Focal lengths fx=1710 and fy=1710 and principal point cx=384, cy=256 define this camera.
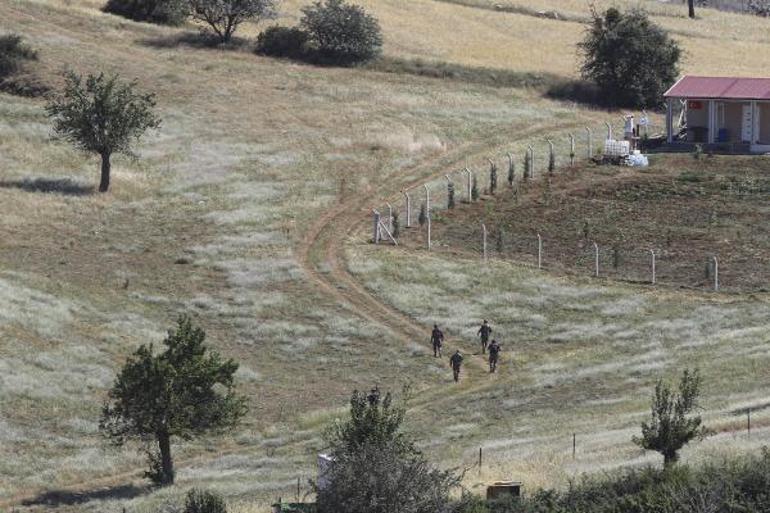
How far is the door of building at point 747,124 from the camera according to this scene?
94312 mm

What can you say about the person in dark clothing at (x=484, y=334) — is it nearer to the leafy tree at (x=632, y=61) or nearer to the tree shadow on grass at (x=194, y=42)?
the leafy tree at (x=632, y=61)

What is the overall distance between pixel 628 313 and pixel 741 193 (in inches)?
776

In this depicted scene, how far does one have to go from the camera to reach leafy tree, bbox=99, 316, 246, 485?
4903cm

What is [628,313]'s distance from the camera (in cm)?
6850

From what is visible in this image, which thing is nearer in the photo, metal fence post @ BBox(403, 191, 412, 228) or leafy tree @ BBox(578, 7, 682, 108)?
metal fence post @ BBox(403, 191, 412, 228)

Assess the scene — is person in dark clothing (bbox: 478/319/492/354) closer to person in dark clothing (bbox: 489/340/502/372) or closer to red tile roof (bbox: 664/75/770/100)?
person in dark clothing (bbox: 489/340/502/372)

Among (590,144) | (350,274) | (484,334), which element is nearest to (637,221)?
(590,144)

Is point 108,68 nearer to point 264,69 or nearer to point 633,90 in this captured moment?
point 264,69

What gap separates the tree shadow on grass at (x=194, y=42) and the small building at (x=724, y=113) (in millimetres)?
31629

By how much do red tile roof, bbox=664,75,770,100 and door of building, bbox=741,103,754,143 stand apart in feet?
2.90

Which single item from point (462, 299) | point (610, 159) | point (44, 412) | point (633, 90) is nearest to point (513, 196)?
point (610, 159)

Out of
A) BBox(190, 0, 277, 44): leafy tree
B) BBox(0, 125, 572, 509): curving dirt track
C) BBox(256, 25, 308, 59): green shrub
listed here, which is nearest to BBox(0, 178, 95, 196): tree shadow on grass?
BBox(0, 125, 572, 509): curving dirt track

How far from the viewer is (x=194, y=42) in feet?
374

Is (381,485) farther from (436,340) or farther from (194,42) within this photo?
(194,42)
